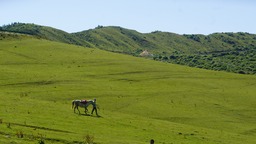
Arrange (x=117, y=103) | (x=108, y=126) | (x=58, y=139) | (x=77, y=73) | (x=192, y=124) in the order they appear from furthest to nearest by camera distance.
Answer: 1. (x=77, y=73)
2. (x=117, y=103)
3. (x=192, y=124)
4. (x=108, y=126)
5. (x=58, y=139)

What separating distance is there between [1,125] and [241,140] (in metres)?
21.5

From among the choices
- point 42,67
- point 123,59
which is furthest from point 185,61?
point 42,67

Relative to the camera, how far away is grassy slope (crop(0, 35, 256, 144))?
33.8 m

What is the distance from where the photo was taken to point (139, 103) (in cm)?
5344

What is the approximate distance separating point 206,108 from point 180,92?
815cm

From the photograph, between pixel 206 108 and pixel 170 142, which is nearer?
pixel 170 142

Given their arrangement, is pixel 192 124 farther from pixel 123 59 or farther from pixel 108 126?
pixel 123 59

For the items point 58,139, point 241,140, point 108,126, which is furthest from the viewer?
point 241,140

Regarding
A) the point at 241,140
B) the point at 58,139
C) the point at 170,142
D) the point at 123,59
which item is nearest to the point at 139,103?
the point at 241,140

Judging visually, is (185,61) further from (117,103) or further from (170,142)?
(170,142)

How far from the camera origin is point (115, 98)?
5472cm

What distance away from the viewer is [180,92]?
62531 millimetres

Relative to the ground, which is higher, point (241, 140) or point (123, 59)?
point (123, 59)

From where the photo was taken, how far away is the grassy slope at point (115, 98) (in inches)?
1330
